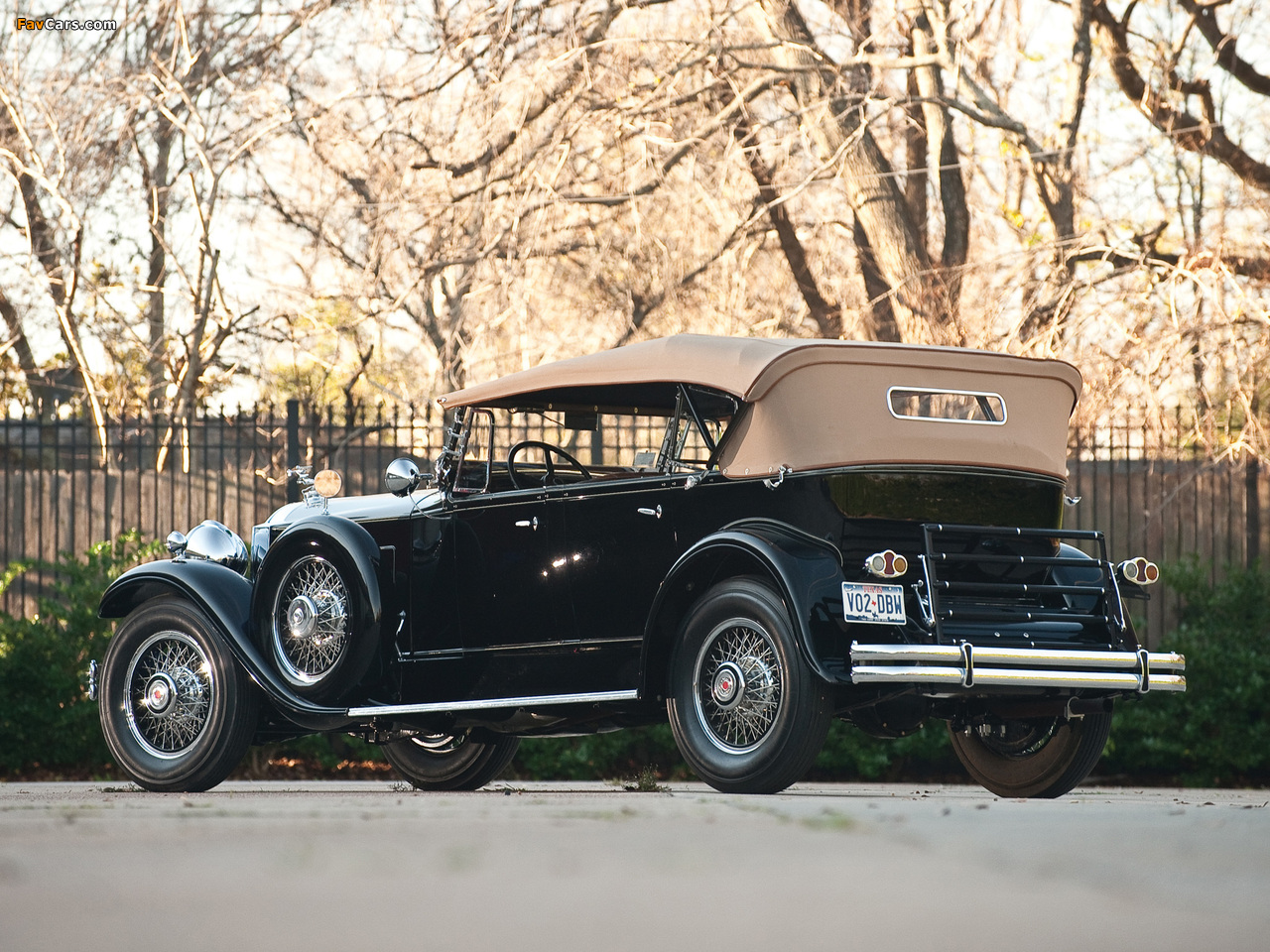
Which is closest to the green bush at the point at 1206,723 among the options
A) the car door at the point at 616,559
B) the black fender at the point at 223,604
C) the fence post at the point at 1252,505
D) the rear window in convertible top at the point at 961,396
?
the fence post at the point at 1252,505

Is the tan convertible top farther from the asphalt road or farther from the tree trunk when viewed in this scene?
the tree trunk

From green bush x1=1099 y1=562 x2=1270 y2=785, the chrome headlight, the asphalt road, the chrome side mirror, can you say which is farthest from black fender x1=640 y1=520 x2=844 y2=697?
green bush x1=1099 y1=562 x2=1270 y2=785

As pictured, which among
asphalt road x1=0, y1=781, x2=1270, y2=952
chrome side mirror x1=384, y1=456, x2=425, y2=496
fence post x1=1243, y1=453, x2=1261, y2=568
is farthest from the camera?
fence post x1=1243, y1=453, x2=1261, y2=568

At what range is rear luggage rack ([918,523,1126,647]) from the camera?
21.0 ft

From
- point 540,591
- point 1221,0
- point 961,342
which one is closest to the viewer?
point 540,591

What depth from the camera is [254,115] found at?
619 inches

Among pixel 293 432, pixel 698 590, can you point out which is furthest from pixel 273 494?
pixel 698 590

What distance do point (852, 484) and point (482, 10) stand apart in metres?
8.12

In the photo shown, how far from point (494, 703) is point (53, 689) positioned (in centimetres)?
623

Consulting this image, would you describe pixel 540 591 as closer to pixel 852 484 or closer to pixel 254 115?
pixel 852 484

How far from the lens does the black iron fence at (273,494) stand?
45.6ft

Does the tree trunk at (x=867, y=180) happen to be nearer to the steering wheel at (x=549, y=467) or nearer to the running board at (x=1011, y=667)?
the steering wheel at (x=549, y=467)

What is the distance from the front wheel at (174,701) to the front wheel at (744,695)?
226cm

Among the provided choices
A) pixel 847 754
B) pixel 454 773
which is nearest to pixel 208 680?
pixel 454 773
